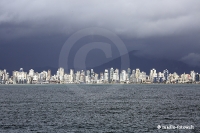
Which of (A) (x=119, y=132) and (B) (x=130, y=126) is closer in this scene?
(A) (x=119, y=132)

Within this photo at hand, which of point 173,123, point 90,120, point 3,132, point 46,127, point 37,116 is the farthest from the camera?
point 37,116

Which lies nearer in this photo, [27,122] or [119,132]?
[119,132]

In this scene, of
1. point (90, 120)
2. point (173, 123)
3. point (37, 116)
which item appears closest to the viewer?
point (173, 123)

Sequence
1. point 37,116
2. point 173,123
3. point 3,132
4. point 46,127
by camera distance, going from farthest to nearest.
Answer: point 37,116 < point 173,123 < point 46,127 < point 3,132

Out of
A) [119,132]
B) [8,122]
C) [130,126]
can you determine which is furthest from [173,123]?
[8,122]

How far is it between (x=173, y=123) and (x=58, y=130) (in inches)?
1003

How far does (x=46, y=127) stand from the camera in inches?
2500

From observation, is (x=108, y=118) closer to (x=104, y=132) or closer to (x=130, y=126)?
(x=130, y=126)

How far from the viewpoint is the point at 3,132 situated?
58344mm

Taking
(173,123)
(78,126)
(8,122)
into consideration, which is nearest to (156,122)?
(173,123)

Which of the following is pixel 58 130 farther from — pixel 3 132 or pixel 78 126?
pixel 3 132

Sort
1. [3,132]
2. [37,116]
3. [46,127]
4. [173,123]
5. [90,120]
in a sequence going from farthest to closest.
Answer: [37,116], [90,120], [173,123], [46,127], [3,132]

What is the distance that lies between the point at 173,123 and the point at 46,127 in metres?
27.6

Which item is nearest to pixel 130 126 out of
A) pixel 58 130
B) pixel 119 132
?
pixel 119 132
